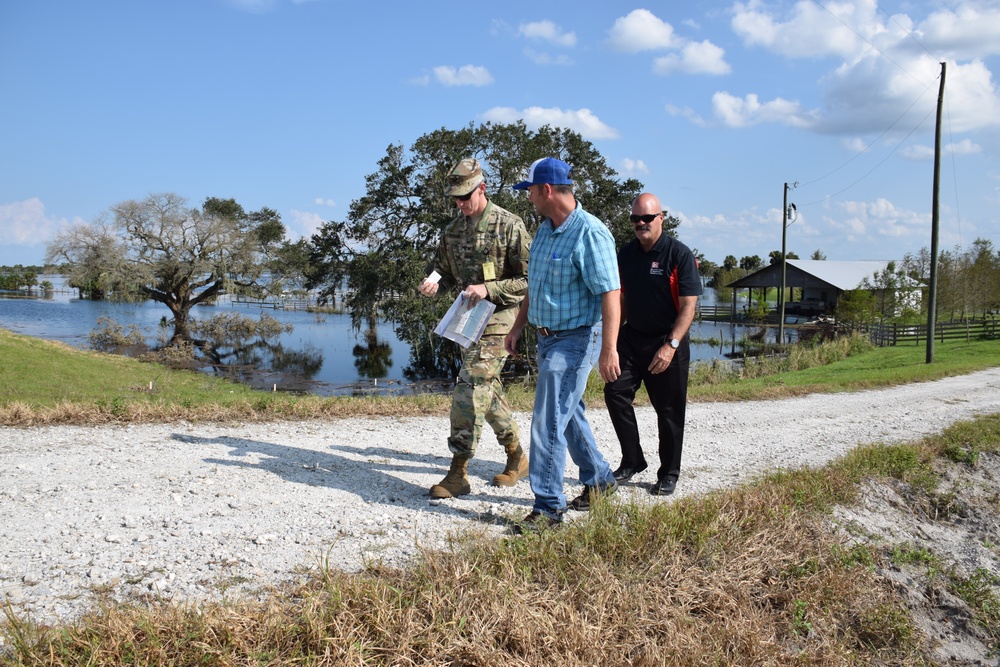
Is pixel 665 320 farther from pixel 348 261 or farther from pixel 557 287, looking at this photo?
pixel 348 261

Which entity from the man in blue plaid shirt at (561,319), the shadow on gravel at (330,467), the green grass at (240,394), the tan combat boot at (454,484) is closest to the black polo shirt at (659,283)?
the man in blue plaid shirt at (561,319)

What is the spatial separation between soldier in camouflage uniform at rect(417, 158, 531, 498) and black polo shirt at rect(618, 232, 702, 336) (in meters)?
0.85

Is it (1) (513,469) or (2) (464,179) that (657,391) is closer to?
(1) (513,469)

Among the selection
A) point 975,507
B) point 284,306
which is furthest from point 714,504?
point 284,306

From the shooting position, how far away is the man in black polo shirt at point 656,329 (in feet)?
15.6

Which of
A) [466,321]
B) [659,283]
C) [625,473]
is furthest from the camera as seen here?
[625,473]

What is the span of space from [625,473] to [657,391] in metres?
0.71

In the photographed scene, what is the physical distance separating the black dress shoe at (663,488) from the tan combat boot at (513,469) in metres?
0.96

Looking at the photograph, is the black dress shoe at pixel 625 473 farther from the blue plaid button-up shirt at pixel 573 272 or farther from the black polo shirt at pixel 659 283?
the blue plaid button-up shirt at pixel 573 272

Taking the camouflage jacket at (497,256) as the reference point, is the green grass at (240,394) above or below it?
below

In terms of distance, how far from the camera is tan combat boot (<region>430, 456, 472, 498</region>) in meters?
4.55

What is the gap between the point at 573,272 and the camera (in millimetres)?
3918

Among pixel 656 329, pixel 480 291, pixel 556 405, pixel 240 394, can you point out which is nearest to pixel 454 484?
pixel 556 405

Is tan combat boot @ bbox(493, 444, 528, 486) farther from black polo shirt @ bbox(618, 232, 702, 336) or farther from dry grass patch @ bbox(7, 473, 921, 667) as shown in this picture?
black polo shirt @ bbox(618, 232, 702, 336)
